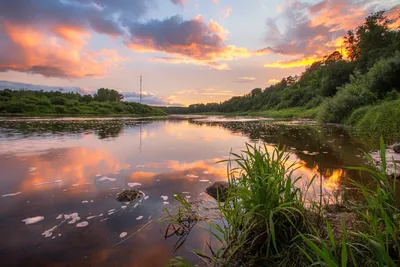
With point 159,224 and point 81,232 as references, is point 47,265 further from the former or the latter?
point 159,224

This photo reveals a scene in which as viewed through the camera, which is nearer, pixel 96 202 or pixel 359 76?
pixel 96 202

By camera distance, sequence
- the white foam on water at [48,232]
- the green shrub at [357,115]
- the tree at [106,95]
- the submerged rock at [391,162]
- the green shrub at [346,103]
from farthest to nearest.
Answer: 1. the tree at [106,95]
2. the green shrub at [346,103]
3. the green shrub at [357,115]
4. the submerged rock at [391,162]
5. the white foam on water at [48,232]

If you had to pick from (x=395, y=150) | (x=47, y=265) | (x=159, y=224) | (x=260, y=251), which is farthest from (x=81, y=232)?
(x=395, y=150)

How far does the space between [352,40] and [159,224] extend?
76.7 meters

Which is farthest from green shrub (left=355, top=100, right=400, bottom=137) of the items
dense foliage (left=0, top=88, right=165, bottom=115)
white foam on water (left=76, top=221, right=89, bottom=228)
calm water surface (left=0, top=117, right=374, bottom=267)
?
dense foliage (left=0, top=88, right=165, bottom=115)

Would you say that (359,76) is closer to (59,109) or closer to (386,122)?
(386,122)

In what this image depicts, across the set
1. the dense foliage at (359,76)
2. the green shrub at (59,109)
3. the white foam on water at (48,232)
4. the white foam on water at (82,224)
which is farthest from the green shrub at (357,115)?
the green shrub at (59,109)

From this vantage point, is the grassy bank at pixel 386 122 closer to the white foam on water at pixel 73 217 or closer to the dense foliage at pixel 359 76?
the dense foliage at pixel 359 76

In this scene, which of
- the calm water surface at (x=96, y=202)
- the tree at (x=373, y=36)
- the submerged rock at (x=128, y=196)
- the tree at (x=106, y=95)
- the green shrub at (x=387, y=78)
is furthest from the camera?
the tree at (x=106, y=95)

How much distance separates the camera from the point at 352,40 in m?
62.3

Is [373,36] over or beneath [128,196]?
over

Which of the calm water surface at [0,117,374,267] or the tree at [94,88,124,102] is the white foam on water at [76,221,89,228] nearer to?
the calm water surface at [0,117,374,267]

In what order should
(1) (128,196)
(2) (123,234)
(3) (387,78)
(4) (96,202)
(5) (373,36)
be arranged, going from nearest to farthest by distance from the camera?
(2) (123,234) → (4) (96,202) → (1) (128,196) → (3) (387,78) → (5) (373,36)

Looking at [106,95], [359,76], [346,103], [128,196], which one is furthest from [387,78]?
[106,95]
